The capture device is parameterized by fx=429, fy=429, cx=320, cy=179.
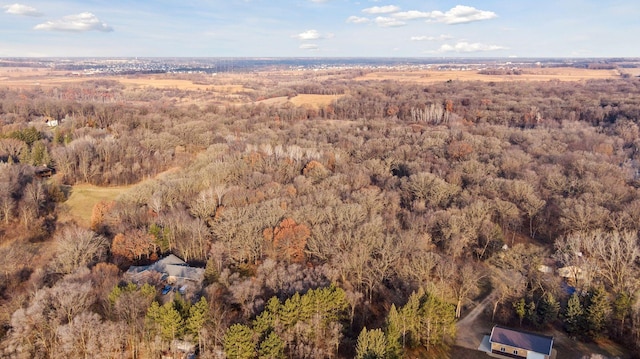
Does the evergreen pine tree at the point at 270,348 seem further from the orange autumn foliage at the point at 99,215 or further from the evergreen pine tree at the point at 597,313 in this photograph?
the orange autumn foliage at the point at 99,215

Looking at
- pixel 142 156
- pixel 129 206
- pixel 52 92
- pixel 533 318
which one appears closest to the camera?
pixel 533 318

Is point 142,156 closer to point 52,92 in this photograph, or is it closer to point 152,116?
point 152,116

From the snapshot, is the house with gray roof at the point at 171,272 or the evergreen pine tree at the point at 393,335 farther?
the house with gray roof at the point at 171,272

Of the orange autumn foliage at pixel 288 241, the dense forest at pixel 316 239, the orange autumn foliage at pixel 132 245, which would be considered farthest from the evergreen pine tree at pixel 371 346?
the orange autumn foliage at pixel 132 245

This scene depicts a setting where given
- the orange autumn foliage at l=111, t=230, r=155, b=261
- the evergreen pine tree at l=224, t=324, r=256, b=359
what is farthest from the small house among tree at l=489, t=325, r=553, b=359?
the orange autumn foliage at l=111, t=230, r=155, b=261

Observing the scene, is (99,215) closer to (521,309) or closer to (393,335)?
(393,335)

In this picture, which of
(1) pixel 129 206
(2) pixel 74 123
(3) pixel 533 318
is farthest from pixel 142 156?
(3) pixel 533 318
